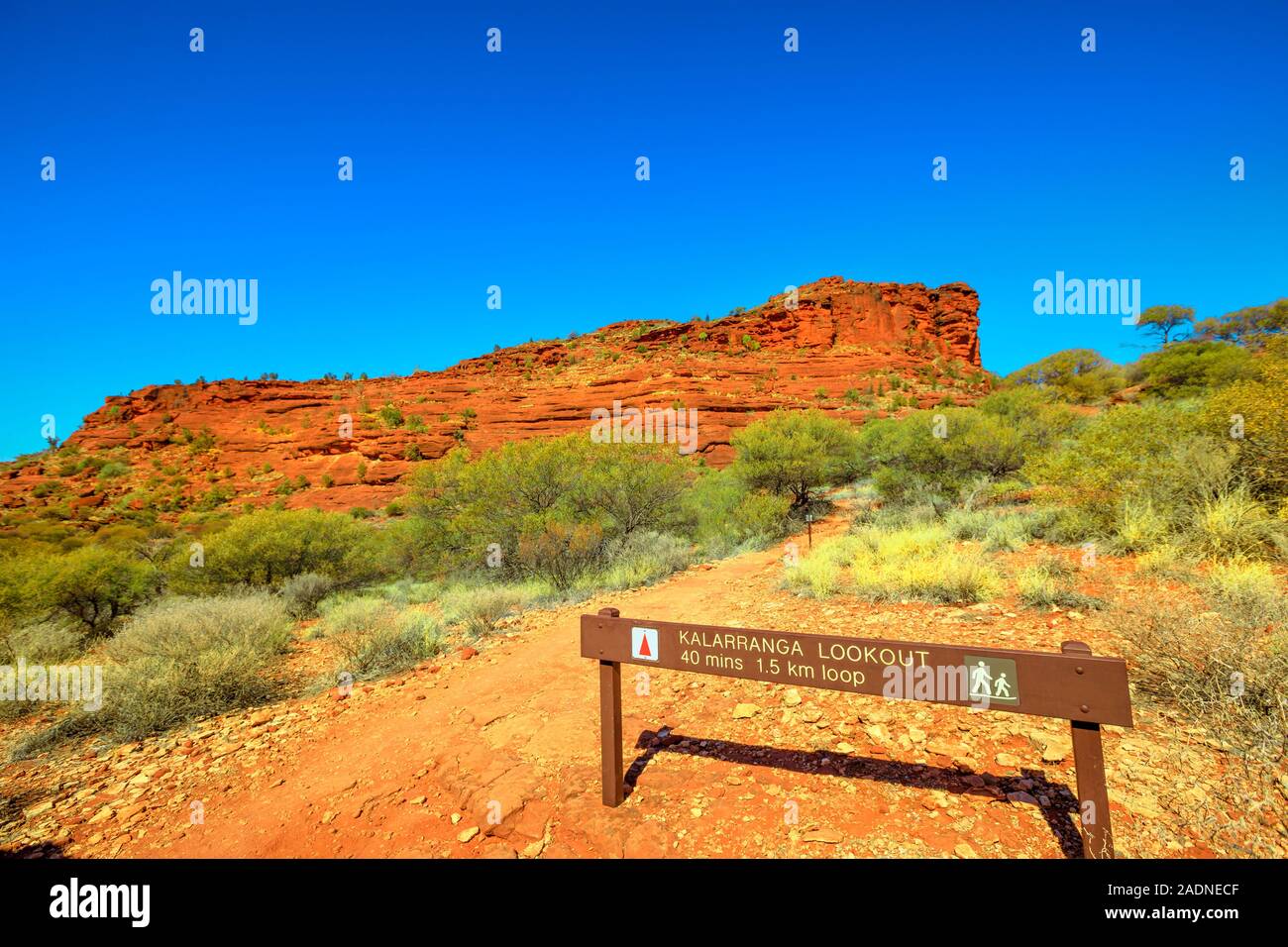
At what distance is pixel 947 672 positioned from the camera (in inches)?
89.2

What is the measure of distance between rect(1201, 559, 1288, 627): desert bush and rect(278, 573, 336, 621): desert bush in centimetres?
1319

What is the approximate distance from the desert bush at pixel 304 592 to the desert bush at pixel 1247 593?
519 inches

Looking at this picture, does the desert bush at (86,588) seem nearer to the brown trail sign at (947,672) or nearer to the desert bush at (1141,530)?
the brown trail sign at (947,672)

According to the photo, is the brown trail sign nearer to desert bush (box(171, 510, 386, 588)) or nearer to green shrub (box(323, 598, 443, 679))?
green shrub (box(323, 598, 443, 679))

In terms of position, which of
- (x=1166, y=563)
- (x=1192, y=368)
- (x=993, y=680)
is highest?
(x=1192, y=368)

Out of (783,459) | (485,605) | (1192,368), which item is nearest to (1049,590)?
(485,605)

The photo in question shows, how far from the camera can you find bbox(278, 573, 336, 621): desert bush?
35.5 feet

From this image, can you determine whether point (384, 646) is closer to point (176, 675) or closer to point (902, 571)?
point (176, 675)

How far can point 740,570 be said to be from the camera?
9695mm

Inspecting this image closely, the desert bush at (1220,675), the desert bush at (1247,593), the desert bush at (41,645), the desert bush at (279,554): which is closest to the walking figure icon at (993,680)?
the desert bush at (1220,675)

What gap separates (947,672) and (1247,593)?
4398mm

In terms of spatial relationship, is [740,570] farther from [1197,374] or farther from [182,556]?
[1197,374]

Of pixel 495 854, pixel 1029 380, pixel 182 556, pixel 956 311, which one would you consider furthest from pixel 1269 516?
pixel 956 311
